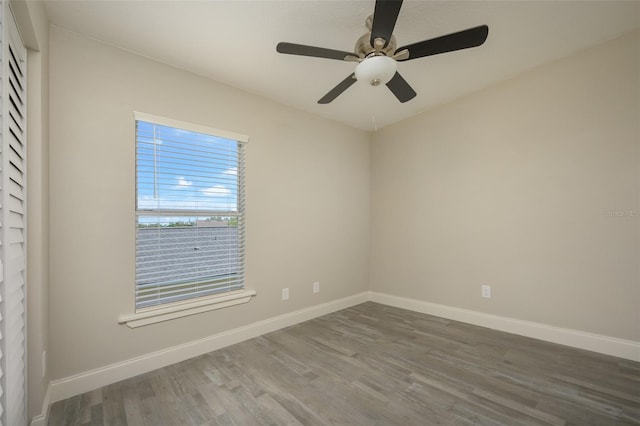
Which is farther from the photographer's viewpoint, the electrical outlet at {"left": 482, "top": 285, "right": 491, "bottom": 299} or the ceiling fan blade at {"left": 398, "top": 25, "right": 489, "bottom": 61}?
the electrical outlet at {"left": 482, "top": 285, "right": 491, "bottom": 299}

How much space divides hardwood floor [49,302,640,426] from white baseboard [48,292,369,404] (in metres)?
0.06

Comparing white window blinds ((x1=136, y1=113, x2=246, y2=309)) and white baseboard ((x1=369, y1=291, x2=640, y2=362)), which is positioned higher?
white window blinds ((x1=136, y1=113, x2=246, y2=309))

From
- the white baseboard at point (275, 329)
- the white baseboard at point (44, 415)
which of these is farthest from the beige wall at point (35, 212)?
the white baseboard at point (275, 329)

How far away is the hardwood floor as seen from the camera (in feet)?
5.47

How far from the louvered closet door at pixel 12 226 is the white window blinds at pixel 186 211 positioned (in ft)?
2.60

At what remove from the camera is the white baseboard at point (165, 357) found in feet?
6.19

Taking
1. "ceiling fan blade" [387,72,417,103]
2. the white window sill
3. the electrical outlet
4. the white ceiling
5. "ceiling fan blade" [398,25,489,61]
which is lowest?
the electrical outlet

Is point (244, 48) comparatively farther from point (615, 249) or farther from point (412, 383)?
point (615, 249)

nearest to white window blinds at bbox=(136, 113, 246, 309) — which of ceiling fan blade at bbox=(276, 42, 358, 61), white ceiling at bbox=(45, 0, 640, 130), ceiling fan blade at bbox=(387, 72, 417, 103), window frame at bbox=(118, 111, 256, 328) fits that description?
window frame at bbox=(118, 111, 256, 328)

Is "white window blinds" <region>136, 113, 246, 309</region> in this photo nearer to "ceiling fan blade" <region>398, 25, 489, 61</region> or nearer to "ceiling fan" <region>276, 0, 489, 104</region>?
"ceiling fan" <region>276, 0, 489, 104</region>

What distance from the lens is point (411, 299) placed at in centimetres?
365

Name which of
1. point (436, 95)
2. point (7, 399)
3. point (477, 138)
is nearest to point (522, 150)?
point (477, 138)

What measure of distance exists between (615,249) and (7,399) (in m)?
3.84

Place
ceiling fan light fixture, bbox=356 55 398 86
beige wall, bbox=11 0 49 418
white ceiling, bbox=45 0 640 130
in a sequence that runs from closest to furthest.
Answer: beige wall, bbox=11 0 49 418 → ceiling fan light fixture, bbox=356 55 398 86 → white ceiling, bbox=45 0 640 130
